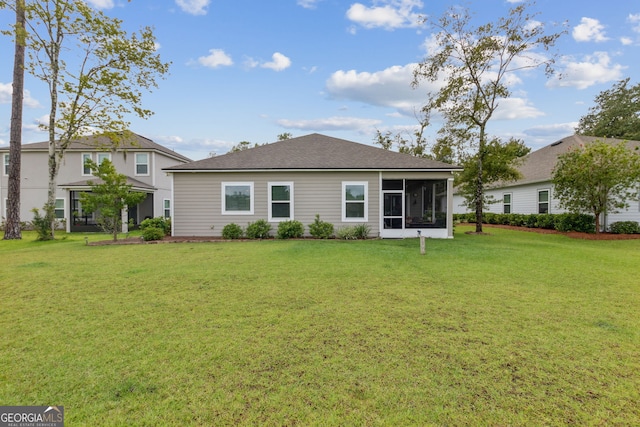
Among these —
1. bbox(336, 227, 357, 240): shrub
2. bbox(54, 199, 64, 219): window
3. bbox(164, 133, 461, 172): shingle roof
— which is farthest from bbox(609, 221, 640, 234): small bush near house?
bbox(54, 199, 64, 219): window

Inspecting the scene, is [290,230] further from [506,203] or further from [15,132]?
[506,203]

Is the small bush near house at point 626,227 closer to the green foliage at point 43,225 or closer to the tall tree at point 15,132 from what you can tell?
the green foliage at point 43,225

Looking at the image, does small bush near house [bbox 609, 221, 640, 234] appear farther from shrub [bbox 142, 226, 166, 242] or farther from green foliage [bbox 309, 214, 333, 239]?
shrub [bbox 142, 226, 166, 242]

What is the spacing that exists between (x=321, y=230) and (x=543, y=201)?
14.2 meters

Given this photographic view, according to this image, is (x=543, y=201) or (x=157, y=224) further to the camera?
(x=543, y=201)

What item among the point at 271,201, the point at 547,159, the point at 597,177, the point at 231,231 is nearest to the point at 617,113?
the point at 547,159

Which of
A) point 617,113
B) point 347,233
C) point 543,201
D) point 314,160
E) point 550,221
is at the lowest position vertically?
point 347,233

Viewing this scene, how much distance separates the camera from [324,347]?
125 inches

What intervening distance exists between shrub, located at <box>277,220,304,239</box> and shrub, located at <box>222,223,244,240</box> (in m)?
1.68

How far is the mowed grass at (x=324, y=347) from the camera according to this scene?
225cm

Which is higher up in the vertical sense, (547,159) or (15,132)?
(15,132)

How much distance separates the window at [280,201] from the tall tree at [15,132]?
36.6ft

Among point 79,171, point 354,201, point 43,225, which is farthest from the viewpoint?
point 79,171

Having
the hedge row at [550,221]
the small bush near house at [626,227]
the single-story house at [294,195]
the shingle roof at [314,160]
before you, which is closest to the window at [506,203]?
the hedge row at [550,221]
